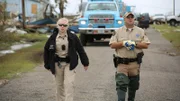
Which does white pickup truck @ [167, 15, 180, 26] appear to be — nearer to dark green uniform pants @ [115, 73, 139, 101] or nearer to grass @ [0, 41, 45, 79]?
grass @ [0, 41, 45, 79]

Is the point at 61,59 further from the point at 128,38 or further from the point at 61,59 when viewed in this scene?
the point at 128,38

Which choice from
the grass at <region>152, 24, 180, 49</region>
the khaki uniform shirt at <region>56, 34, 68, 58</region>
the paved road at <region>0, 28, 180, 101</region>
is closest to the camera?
the khaki uniform shirt at <region>56, 34, 68, 58</region>

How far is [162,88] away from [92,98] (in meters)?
1.89

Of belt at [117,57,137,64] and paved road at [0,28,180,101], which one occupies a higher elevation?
belt at [117,57,137,64]

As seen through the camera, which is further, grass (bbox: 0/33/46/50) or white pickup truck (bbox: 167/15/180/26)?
white pickup truck (bbox: 167/15/180/26)

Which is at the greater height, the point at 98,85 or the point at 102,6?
the point at 102,6

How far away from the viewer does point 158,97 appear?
7.88 metres

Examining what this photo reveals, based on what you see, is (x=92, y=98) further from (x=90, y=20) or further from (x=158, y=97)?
(x=90, y=20)

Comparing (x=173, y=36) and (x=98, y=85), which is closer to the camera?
(x=98, y=85)

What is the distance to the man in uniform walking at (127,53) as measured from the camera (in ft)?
21.1

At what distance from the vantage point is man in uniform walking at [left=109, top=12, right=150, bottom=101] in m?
6.43

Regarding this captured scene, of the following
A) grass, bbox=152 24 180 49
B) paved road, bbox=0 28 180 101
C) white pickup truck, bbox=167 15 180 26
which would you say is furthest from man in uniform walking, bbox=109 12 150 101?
white pickup truck, bbox=167 15 180 26

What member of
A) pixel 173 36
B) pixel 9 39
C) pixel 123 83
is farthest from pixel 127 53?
pixel 173 36

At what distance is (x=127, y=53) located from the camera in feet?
21.2
